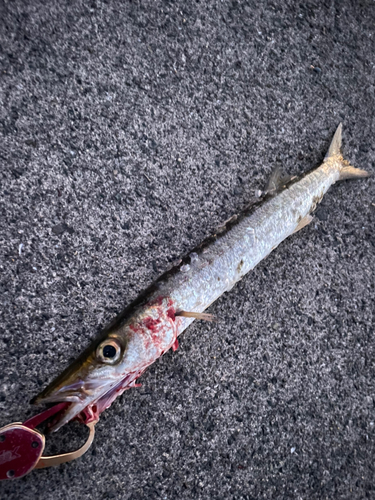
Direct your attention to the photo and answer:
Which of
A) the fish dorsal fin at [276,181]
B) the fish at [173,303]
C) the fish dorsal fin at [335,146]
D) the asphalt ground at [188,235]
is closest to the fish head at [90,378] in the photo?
the fish at [173,303]

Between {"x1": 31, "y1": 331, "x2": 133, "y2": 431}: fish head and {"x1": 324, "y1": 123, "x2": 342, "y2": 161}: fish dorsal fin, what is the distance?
93.7 inches

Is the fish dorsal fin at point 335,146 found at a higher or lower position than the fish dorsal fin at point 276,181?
lower

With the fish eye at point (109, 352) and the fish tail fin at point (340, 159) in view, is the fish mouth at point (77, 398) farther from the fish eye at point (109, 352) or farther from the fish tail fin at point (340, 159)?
the fish tail fin at point (340, 159)

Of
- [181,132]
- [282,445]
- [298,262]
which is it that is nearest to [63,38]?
[181,132]

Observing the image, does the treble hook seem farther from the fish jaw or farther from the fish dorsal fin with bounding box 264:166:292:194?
the fish dorsal fin with bounding box 264:166:292:194

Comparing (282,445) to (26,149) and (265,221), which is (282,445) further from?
(26,149)

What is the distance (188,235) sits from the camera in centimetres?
293

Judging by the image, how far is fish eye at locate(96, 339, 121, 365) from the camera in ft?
7.13

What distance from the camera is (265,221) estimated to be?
2754 mm

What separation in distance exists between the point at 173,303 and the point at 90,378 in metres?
0.65

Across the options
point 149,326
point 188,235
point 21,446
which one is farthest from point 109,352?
point 188,235

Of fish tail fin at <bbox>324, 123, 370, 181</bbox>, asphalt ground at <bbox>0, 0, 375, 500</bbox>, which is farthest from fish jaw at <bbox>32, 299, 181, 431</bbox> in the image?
fish tail fin at <bbox>324, 123, 370, 181</bbox>

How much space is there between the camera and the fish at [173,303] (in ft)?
7.12

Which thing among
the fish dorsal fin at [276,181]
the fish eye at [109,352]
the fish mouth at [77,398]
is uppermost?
the fish eye at [109,352]
